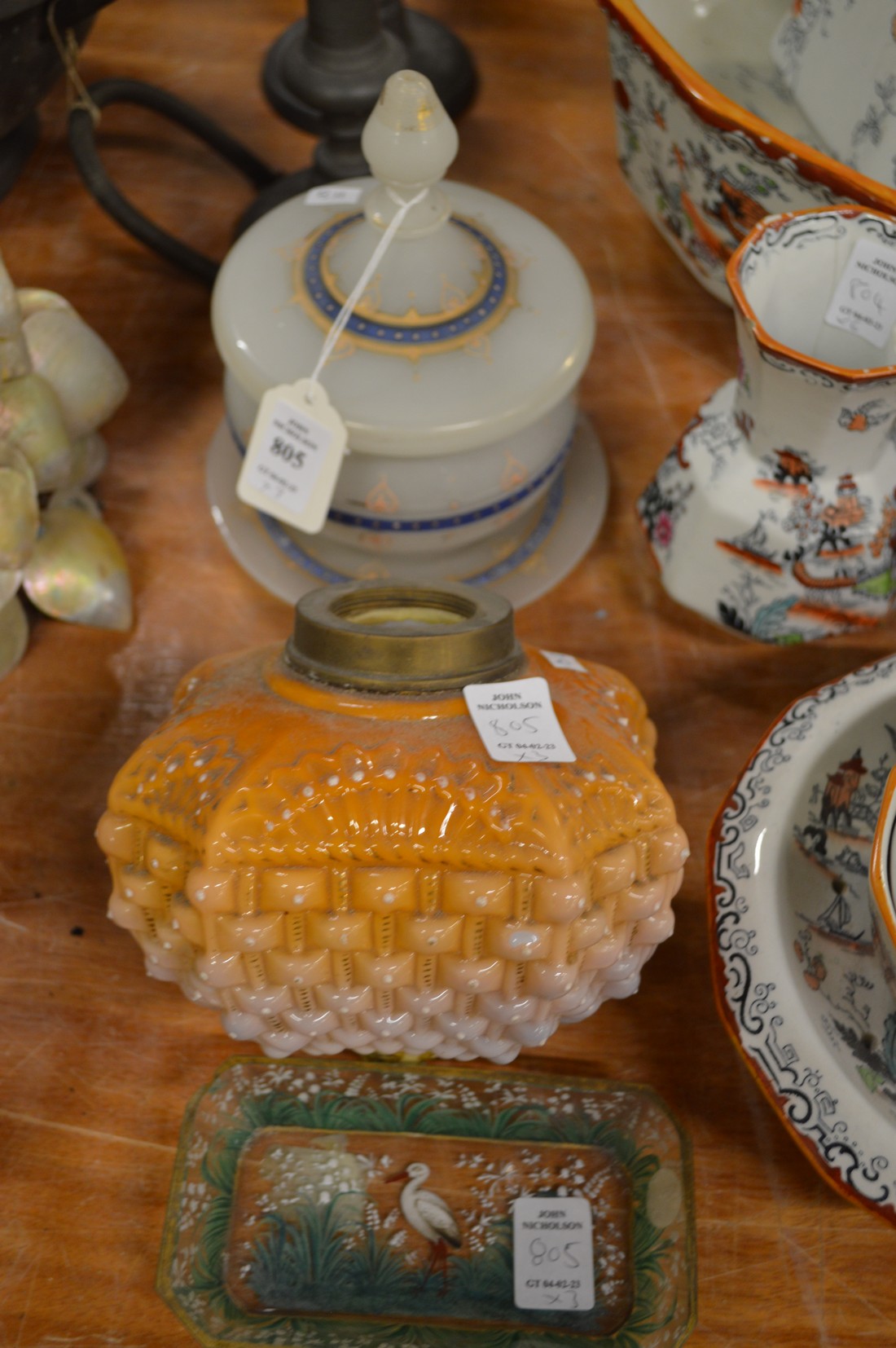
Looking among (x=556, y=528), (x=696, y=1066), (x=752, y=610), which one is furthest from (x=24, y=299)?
(x=696, y=1066)

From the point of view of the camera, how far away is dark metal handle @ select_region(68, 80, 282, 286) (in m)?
1.00

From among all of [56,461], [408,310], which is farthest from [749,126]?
[56,461]

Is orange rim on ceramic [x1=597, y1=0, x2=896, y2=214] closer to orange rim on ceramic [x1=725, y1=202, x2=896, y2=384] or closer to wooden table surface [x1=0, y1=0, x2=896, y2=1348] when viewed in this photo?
orange rim on ceramic [x1=725, y1=202, x2=896, y2=384]

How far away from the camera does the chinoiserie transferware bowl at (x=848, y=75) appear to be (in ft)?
2.96

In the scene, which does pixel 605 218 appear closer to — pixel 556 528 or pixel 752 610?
pixel 556 528

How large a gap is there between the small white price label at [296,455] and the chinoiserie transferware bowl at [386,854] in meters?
0.16

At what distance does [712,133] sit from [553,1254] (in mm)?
691

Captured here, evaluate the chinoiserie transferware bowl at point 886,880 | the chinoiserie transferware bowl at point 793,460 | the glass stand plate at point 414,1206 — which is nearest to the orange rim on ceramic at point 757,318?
the chinoiserie transferware bowl at point 793,460

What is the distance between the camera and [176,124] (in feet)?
3.89

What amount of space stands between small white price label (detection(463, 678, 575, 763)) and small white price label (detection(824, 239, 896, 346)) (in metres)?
0.33

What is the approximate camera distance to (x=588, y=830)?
0.57 meters

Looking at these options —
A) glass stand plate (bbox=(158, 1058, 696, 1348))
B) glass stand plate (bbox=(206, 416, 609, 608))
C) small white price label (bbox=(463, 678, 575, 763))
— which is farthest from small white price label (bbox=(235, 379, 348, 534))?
glass stand plate (bbox=(158, 1058, 696, 1348))

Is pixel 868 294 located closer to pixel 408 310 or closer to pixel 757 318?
pixel 757 318

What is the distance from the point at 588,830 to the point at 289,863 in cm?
14
